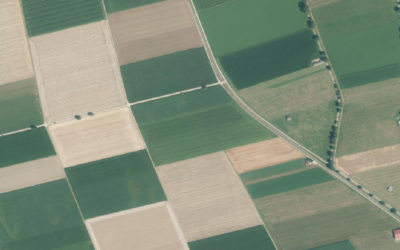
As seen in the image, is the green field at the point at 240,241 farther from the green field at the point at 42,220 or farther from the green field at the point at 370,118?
the green field at the point at 370,118

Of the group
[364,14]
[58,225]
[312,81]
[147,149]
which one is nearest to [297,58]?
[312,81]

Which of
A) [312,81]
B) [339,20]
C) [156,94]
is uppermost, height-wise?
[339,20]


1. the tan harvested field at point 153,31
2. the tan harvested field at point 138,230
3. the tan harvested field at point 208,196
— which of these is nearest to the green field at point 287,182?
the tan harvested field at point 208,196

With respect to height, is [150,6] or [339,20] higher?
[150,6]

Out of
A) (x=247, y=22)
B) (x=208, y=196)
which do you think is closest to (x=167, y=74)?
(x=247, y=22)

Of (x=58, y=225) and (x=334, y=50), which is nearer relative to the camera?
(x=334, y=50)

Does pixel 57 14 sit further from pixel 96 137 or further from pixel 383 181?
pixel 383 181

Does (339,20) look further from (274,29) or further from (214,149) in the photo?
(214,149)
